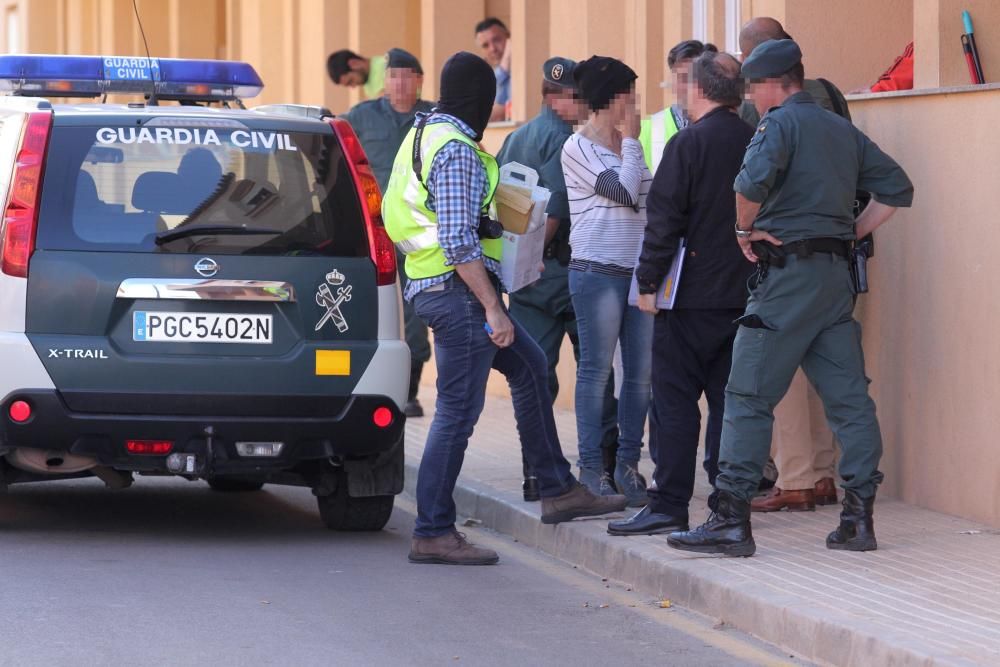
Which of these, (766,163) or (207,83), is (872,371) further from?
(207,83)

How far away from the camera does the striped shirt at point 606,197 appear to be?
7.84 m

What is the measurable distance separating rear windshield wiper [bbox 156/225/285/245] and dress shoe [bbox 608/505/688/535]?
1.82m

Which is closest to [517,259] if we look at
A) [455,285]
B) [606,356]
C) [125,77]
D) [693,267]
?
[455,285]

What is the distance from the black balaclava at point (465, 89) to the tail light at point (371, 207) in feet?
1.94

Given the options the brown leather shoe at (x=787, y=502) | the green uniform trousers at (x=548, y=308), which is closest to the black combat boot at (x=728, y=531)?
the brown leather shoe at (x=787, y=502)

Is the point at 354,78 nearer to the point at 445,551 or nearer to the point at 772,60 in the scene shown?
the point at 445,551

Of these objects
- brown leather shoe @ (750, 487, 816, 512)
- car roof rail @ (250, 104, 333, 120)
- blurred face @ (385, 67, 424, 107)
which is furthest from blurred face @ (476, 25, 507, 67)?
brown leather shoe @ (750, 487, 816, 512)

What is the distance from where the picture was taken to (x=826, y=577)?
6449 mm

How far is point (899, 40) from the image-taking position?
9.31m

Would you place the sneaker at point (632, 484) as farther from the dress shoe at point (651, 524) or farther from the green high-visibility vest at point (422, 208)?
the green high-visibility vest at point (422, 208)

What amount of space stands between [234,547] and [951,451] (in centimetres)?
306

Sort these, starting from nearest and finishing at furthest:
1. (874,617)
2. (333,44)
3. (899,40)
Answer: (874,617)
(899,40)
(333,44)

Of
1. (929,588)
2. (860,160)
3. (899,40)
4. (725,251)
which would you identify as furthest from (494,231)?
(899,40)

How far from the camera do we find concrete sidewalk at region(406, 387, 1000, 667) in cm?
557
